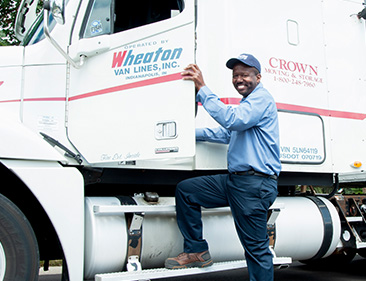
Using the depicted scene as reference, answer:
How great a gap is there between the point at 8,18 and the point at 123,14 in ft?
13.5

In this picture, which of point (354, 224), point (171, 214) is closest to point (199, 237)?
point (171, 214)

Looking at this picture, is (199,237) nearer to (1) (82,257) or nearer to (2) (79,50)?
(1) (82,257)

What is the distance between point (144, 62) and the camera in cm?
336

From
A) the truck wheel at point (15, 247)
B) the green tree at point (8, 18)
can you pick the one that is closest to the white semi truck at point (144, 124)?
the truck wheel at point (15, 247)

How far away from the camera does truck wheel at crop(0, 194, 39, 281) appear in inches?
110

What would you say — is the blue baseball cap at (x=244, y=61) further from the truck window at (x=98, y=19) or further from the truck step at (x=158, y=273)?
the truck step at (x=158, y=273)

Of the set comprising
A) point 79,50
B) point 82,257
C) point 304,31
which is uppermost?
point 304,31

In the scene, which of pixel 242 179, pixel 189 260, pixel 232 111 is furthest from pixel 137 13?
pixel 189 260

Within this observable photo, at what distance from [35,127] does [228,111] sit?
1.52m

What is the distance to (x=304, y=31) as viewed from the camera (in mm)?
4441

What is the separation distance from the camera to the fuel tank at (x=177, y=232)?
3.26 m

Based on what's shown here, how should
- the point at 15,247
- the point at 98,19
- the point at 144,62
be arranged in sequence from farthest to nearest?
1. the point at 98,19
2. the point at 144,62
3. the point at 15,247

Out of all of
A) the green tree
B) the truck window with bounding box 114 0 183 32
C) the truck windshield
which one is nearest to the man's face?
the truck window with bounding box 114 0 183 32

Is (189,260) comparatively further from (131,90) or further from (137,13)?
(137,13)
